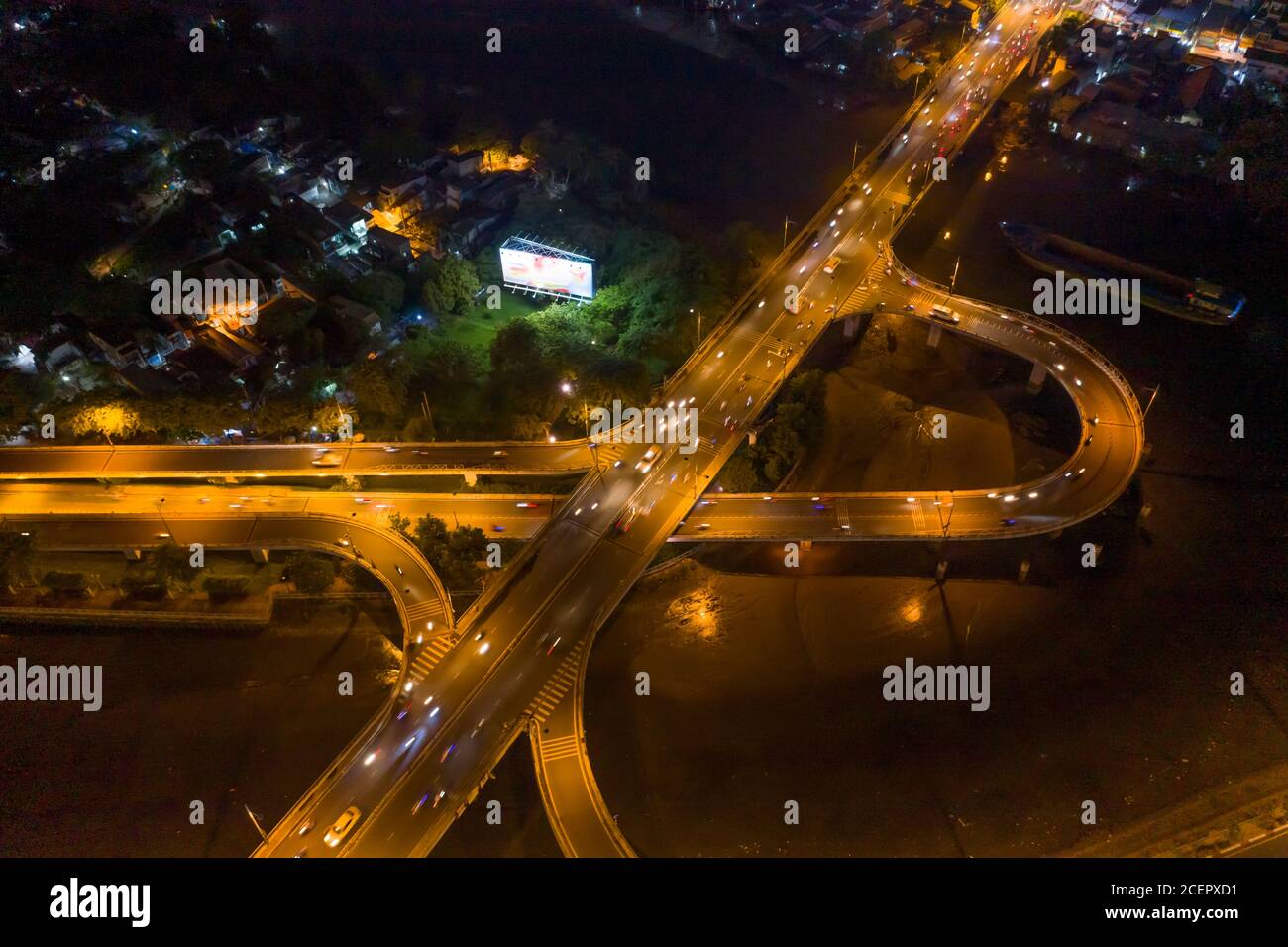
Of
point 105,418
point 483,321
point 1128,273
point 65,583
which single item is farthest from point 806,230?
point 65,583

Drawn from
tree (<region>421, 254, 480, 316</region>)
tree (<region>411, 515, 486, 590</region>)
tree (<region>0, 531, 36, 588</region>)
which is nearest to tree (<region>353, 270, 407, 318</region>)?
tree (<region>421, 254, 480, 316</region>)

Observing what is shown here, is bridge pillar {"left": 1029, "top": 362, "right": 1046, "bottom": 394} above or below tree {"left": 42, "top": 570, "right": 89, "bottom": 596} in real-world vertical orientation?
above

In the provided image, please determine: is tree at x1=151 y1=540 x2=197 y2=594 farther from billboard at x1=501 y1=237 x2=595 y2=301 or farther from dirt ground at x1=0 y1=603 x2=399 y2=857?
billboard at x1=501 y1=237 x2=595 y2=301

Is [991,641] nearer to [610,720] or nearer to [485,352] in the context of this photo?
[610,720]

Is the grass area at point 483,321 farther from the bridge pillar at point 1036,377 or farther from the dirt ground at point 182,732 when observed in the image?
the bridge pillar at point 1036,377

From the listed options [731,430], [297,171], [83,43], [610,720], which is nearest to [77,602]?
[610,720]

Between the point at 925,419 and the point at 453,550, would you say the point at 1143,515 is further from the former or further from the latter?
the point at 453,550

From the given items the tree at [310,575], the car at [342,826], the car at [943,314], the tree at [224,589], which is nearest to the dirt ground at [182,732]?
the tree at [310,575]
